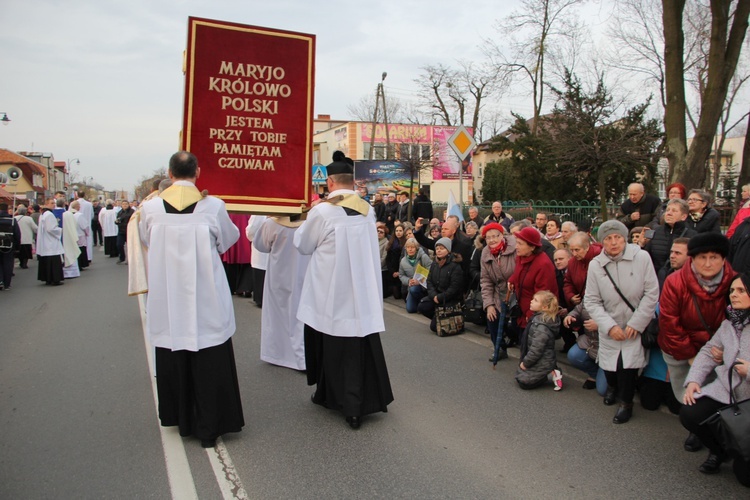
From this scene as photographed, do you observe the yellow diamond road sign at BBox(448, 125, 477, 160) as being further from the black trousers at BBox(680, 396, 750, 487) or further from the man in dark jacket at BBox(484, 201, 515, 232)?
the black trousers at BBox(680, 396, 750, 487)

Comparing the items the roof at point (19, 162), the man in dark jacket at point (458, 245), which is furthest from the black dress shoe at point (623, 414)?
the roof at point (19, 162)

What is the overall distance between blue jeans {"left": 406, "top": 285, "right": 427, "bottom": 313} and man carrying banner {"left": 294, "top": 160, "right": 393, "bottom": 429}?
460cm

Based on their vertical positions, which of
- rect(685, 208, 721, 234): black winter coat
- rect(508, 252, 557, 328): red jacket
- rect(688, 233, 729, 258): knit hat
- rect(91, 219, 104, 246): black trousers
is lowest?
rect(91, 219, 104, 246): black trousers

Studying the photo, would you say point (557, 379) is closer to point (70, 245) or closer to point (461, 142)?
point (461, 142)

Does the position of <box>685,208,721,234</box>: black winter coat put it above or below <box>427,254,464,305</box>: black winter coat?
above

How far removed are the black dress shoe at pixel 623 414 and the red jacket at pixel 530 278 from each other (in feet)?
4.96

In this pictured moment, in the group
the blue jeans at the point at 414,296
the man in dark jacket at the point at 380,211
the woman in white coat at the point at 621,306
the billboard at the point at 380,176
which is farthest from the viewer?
the billboard at the point at 380,176

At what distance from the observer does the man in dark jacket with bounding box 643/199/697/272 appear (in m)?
6.19

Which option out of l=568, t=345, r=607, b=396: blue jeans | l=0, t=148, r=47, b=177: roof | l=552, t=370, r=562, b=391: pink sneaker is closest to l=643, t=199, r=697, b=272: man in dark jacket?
l=568, t=345, r=607, b=396: blue jeans

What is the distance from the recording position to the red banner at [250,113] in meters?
5.13

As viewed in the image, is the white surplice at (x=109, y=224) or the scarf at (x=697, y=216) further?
the white surplice at (x=109, y=224)

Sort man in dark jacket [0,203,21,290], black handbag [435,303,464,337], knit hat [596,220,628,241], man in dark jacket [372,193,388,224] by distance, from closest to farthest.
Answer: knit hat [596,220,628,241]
black handbag [435,303,464,337]
man in dark jacket [0,203,21,290]
man in dark jacket [372,193,388,224]

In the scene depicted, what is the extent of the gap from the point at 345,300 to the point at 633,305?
7.88 ft

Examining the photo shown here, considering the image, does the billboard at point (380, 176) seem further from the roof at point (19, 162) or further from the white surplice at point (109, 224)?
the roof at point (19, 162)
